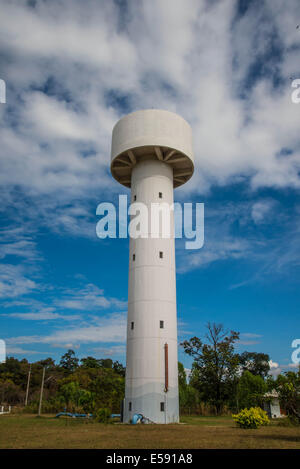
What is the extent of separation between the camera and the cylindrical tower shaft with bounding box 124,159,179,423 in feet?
77.3

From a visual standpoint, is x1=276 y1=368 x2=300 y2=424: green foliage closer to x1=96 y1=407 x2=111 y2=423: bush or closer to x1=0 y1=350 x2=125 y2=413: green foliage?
x1=96 y1=407 x2=111 y2=423: bush

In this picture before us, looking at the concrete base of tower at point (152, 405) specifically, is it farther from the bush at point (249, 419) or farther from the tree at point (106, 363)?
the tree at point (106, 363)

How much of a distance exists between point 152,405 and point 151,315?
5.51 metres

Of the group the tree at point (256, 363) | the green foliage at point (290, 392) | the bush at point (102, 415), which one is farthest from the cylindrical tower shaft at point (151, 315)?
the tree at point (256, 363)

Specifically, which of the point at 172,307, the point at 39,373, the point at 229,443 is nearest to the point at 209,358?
the point at 172,307

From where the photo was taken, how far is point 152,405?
23.2m

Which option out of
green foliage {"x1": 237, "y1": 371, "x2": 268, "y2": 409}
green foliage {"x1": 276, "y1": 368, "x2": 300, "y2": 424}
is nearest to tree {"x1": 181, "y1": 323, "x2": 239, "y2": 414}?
green foliage {"x1": 237, "y1": 371, "x2": 268, "y2": 409}

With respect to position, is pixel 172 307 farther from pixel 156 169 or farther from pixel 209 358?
pixel 209 358

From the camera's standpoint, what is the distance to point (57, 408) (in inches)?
1615

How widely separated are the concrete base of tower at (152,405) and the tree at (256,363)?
167 ft

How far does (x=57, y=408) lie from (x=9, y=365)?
2811 cm

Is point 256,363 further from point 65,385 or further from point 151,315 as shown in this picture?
point 151,315
